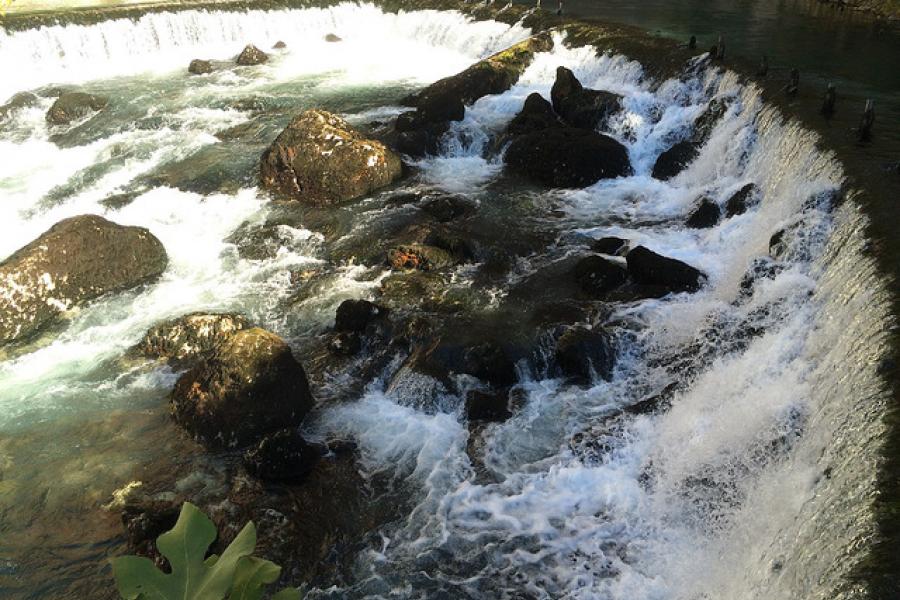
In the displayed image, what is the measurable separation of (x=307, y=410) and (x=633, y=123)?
405 inches

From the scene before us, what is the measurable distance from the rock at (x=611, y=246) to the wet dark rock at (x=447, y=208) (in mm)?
2577

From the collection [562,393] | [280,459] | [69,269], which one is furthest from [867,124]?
[69,269]

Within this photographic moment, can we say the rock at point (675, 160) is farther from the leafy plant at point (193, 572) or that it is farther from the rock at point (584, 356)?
the leafy plant at point (193, 572)

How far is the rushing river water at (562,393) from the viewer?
6.25 meters

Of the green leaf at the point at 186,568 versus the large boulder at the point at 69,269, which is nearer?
the green leaf at the point at 186,568

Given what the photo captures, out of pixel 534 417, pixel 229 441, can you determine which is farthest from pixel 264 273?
pixel 534 417

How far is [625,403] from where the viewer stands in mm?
8328

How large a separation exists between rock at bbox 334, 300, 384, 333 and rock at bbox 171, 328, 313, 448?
4.62 ft

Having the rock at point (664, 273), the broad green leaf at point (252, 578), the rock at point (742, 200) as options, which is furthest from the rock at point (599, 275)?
the broad green leaf at point (252, 578)

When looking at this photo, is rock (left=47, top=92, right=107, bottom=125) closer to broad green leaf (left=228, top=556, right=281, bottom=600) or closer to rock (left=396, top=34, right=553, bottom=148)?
rock (left=396, top=34, right=553, bottom=148)

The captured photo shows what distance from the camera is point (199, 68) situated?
2269cm

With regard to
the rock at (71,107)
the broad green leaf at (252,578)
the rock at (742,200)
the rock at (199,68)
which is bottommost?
the rock at (742,200)

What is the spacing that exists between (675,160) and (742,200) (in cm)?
252

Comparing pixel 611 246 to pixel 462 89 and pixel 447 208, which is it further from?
pixel 462 89
